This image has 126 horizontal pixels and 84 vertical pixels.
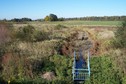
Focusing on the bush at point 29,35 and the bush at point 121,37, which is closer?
the bush at point 121,37

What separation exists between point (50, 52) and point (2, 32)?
599 centimetres

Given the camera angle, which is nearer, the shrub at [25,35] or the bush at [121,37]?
the bush at [121,37]

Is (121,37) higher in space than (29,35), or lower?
higher

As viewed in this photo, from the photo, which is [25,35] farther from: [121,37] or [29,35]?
[121,37]

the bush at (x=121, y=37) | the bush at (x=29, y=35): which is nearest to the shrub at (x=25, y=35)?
the bush at (x=29, y=35)

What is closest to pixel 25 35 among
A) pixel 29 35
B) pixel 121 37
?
pixel 29 35

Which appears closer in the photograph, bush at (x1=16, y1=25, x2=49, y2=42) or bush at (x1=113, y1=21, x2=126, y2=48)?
bush at (x1=113, y1=21, x2=126, y2=48)

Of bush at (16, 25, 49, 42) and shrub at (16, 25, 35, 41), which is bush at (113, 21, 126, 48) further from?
shrub at (16, 25, 35, 41)

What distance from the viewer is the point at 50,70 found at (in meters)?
16.8

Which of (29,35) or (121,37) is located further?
(29,35)

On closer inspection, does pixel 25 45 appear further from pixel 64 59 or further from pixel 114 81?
pixel 114 81

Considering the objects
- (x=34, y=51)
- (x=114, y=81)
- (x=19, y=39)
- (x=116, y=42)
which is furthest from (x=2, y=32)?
(x=114, y=81)

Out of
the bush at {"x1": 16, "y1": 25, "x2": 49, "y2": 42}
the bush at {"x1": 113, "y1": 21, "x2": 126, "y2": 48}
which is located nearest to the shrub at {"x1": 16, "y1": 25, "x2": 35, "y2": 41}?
the bush at {"x1": 16, "y1": 25, "x2": 49, "y2": 42}

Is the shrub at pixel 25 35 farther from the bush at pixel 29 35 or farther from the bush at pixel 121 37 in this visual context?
the bush at pixel 121 37
